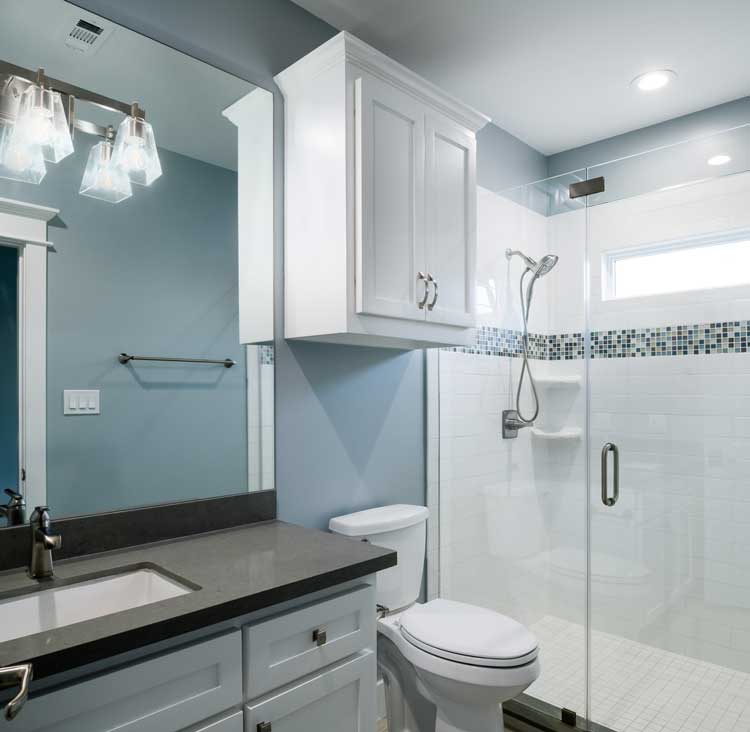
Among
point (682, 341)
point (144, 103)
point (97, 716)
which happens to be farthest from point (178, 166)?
point (682, 341)

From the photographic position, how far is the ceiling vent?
160cm

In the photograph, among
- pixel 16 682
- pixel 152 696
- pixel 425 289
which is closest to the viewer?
pixel 16 682

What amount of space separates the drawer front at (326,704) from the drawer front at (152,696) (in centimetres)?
9

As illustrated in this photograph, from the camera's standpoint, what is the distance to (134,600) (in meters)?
1.46

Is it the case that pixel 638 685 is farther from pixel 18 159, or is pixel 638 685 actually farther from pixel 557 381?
pixel 18 159

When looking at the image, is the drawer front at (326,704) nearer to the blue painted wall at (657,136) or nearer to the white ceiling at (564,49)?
the white ceiling at (564,49)

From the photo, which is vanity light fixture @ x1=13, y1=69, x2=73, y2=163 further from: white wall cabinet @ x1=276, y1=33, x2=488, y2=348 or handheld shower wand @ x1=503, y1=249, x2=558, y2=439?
handheld shower wand @ x1=503, y1=249, x2=558, y2=439

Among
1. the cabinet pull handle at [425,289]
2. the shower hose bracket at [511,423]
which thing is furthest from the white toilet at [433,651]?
the cabinet pull handle at [425,289]

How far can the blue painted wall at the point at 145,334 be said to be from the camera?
158cm

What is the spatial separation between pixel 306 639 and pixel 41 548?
66 cm

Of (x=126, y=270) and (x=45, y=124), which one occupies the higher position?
(x=45, y=124)

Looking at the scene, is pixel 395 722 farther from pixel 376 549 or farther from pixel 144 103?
pixel 144 103

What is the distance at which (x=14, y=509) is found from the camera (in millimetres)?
1492

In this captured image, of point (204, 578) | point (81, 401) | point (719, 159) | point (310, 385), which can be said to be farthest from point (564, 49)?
point (204, 578)
